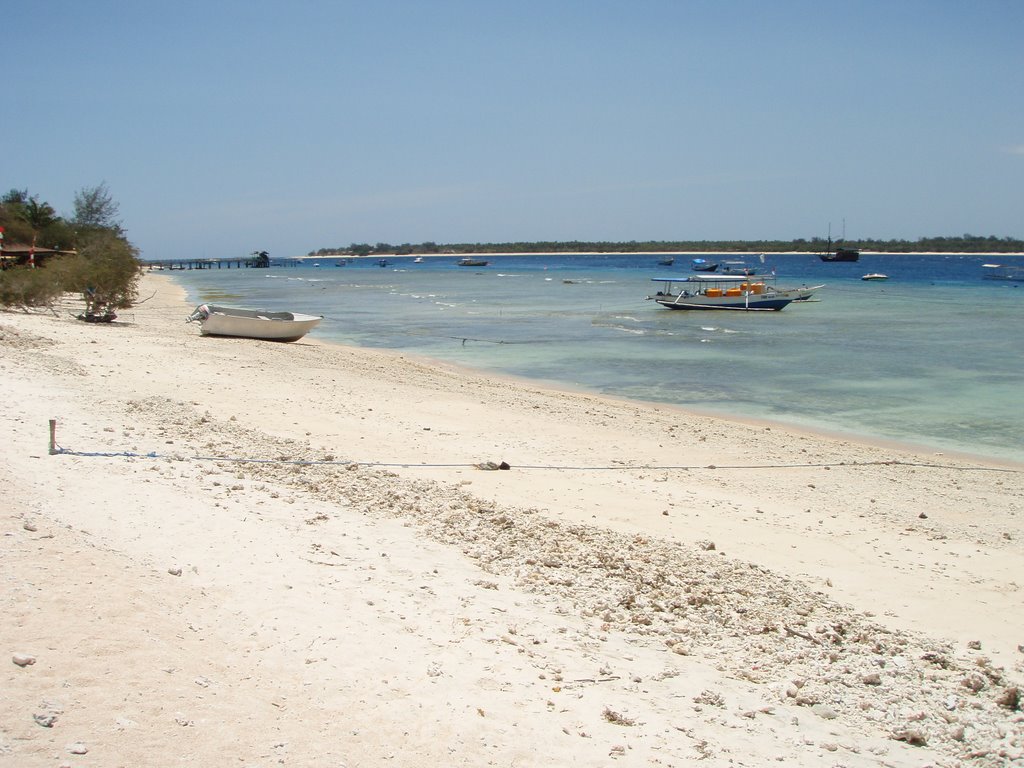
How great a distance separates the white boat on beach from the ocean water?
3544 millimetres

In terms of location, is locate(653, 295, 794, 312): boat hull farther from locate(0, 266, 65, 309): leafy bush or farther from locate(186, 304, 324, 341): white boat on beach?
locate(0, 266, 65, 309): leafy bush

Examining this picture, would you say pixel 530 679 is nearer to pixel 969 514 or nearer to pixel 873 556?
Result: pixel 873 556

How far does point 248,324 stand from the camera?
24.0 meters

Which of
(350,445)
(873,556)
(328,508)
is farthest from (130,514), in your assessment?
(873,556)

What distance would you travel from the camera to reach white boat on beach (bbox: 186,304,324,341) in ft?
77.6

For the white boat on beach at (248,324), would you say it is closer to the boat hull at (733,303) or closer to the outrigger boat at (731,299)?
the outrigger boat at (731,299)

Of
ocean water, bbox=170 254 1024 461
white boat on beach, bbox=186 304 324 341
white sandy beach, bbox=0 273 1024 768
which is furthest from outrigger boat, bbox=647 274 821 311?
white sandy beach, bbox=0 273 1024 768

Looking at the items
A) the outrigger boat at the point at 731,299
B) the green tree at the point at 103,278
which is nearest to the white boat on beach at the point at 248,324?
the green tree at the point at 103,278

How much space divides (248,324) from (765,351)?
15.2m

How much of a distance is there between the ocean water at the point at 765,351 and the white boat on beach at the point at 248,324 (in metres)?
3.54

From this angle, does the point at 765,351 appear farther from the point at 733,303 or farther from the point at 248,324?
the point at 733,303

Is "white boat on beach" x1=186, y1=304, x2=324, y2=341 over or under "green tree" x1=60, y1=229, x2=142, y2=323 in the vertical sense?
under

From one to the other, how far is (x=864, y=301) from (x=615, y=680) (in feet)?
181

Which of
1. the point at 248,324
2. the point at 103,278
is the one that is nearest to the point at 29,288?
the point at 103,278
